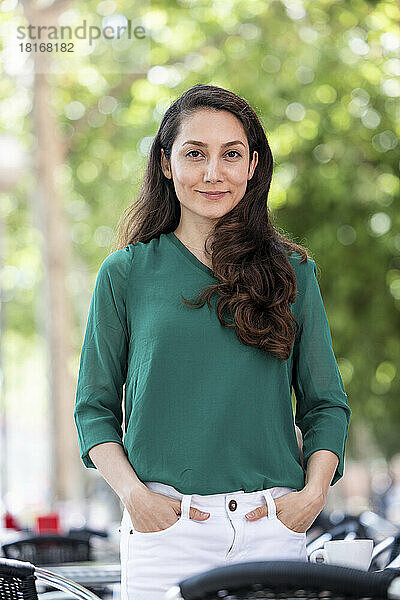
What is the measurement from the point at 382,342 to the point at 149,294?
8.12 meters

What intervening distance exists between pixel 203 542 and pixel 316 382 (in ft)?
1.49

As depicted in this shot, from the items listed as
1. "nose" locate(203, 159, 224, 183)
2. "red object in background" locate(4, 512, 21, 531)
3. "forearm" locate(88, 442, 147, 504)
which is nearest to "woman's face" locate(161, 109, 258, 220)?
"nose" locate(203, 159, 224, 183)

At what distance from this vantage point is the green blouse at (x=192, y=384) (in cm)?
208

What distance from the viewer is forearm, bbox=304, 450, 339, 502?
214cm

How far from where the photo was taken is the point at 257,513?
6.70 feet

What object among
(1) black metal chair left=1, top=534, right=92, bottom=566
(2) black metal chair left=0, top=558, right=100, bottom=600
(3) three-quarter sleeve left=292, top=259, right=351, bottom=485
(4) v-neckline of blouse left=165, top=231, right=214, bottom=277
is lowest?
(1) black metal chair left=1, top=534, right=92, bottom=566

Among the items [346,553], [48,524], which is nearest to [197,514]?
[346,553]

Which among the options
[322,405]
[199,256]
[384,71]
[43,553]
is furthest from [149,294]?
[384,71]

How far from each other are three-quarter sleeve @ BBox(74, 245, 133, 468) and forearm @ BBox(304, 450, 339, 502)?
0.40 metres

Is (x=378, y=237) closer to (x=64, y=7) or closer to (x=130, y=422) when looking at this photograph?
(x=64, y=7)

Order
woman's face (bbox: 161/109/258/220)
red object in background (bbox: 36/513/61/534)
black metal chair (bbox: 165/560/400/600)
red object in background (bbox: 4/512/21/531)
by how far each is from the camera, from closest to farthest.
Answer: black metal chair (bbox: 165/560/400/600) → woman's face (bbox: 161/109/258/220) → red object in background (bbox: 36/513/61/534) → red object in background (bbox: 4/512/21/531)

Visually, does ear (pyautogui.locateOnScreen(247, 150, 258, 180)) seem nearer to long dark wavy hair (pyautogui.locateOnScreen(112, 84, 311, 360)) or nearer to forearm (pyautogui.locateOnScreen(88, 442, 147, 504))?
long dark wavy hair (pyautogui.locateOnScreen(112, 84, 311, 360))

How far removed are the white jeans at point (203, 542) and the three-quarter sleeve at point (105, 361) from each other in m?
0.20

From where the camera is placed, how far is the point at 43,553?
519cm
